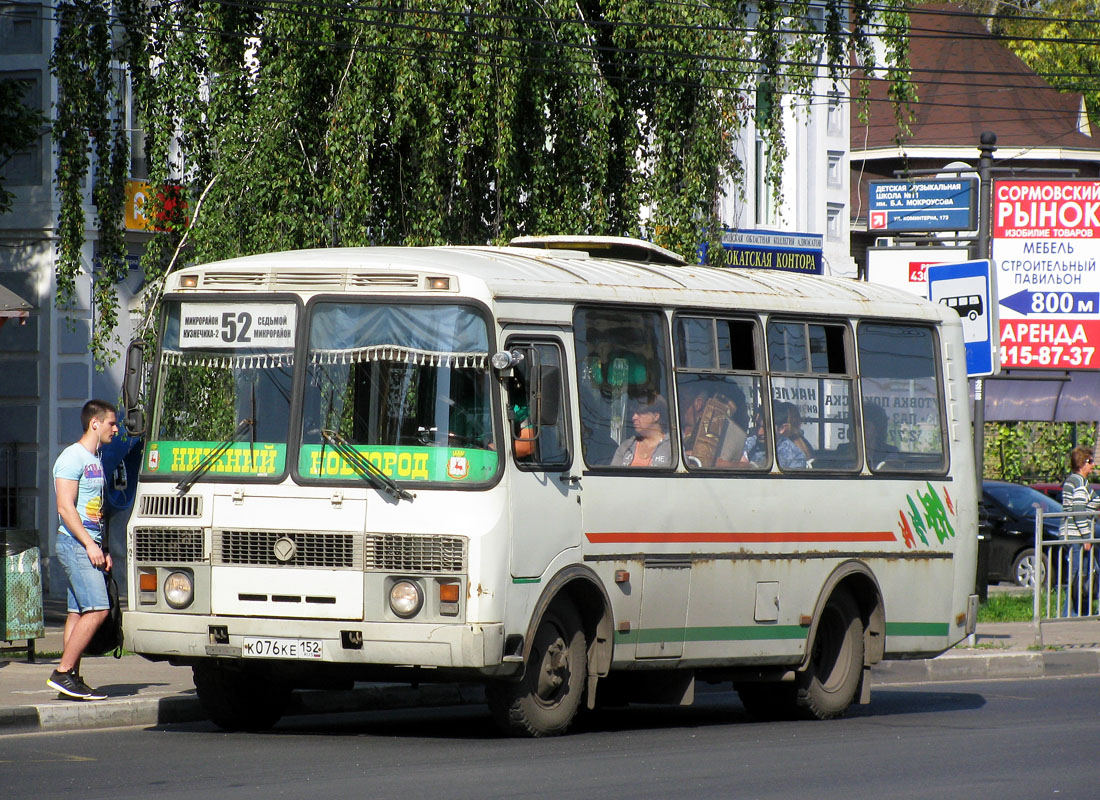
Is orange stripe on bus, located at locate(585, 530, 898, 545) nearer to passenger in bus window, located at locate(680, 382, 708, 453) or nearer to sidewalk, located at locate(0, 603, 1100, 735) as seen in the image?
passenger in bus window, located at locate(680, 382, 708, 453)

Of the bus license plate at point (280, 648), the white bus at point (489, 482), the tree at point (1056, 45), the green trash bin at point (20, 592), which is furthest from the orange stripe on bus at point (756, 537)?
the tree at point (1056, 45)

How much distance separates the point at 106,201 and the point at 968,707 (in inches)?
333

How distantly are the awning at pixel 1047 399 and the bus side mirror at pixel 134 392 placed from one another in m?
23.6

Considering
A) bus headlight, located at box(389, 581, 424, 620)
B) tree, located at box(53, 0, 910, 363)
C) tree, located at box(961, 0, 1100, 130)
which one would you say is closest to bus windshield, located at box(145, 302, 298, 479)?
bus headlight, located at box(389, 581, 424, 620)

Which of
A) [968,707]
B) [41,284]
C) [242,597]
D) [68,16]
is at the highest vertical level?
[68,16]

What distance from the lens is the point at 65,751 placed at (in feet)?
34.8

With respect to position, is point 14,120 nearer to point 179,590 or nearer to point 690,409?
point 179,590

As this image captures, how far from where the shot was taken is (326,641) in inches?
421

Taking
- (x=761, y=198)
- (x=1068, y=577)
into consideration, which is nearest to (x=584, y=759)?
(x=1068, y=577)

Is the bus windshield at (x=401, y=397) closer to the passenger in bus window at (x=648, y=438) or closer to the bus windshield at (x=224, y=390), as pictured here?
the bus windshield at (x=224, y=390)

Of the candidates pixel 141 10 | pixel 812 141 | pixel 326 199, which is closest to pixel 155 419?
pixel 326 199

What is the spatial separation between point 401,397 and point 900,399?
4.43 m

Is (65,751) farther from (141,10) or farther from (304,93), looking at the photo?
(141,10)

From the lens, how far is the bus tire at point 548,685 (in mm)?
11023
